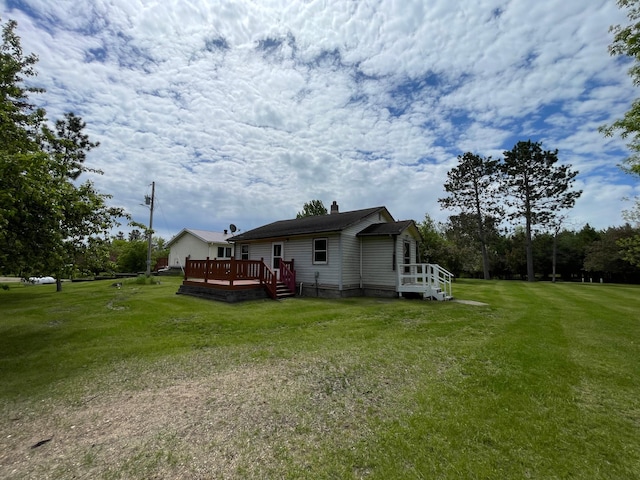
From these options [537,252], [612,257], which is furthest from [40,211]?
[537,252]

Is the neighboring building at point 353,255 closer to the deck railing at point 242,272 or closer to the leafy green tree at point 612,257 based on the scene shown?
the deck railing at point 242,272

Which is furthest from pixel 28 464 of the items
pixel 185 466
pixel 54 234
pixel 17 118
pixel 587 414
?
pixel 17 118

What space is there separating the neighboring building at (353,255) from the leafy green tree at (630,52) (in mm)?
7688

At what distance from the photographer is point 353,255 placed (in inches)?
570

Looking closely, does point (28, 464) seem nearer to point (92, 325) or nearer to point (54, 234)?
point (54, 234)

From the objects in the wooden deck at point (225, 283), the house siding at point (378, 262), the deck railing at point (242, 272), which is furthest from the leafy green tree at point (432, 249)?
the wooden deck at point (225, 283)

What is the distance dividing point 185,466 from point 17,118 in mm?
12106

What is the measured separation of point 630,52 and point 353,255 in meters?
11.3

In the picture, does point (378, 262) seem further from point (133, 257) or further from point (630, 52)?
point (133, 257)

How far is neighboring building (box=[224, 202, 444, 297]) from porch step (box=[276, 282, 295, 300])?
2.12 ft

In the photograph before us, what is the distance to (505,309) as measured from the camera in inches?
436

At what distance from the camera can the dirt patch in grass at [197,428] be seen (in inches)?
105

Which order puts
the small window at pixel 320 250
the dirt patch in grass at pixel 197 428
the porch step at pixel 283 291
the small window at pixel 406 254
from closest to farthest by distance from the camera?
the dirt patch in grass at pixel 197 428 < the porch step at pixel 283 291 < the small window at pixel 320 250 < the small window at pixel 406 254

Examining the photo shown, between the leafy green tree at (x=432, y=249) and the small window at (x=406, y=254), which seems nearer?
the small window at (x=406, y=254)
